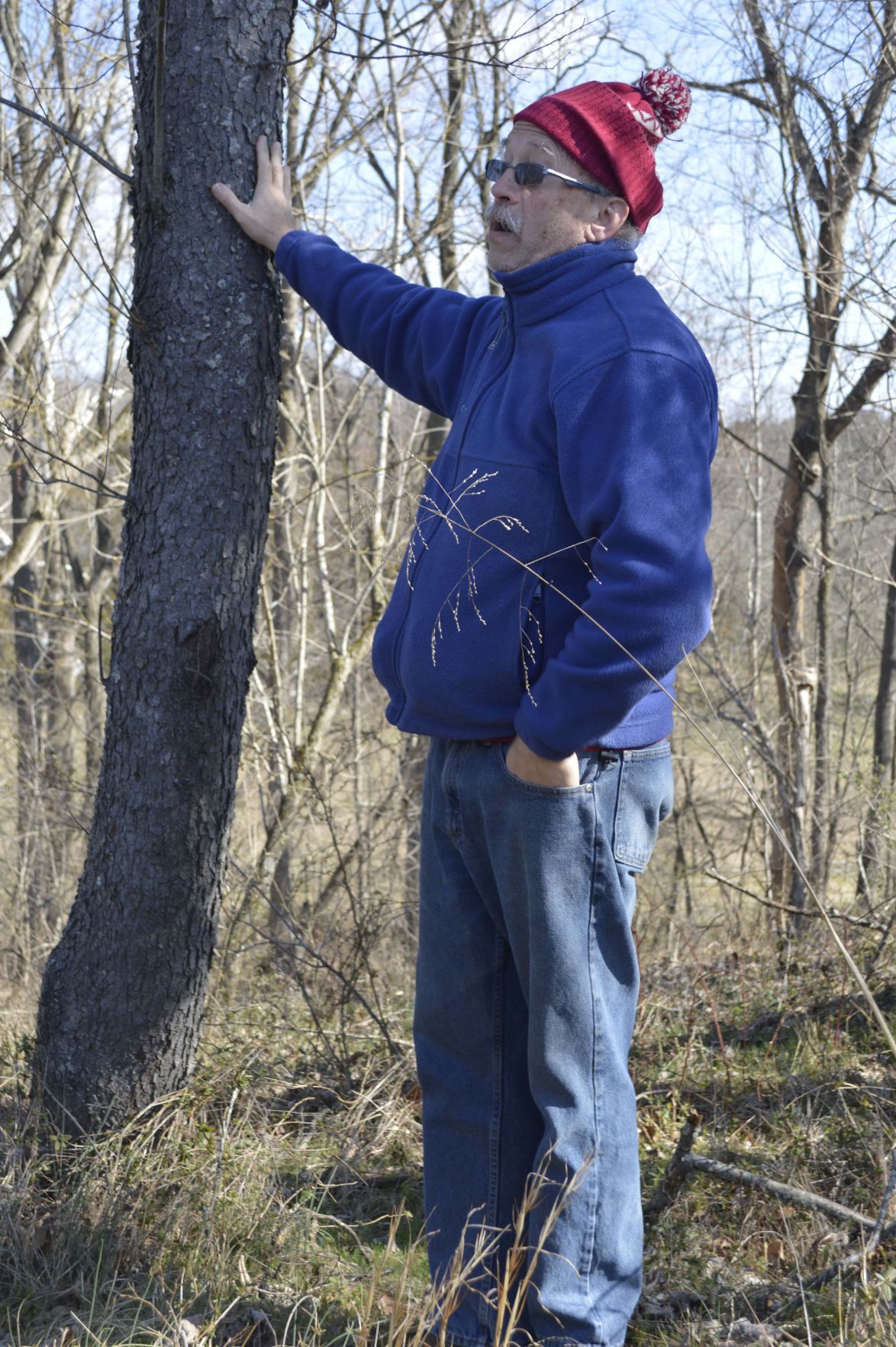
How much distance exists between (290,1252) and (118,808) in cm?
106

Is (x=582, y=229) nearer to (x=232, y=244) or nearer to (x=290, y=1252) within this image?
(x=232, y=244)

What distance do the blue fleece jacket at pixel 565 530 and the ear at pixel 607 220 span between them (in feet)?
0.12

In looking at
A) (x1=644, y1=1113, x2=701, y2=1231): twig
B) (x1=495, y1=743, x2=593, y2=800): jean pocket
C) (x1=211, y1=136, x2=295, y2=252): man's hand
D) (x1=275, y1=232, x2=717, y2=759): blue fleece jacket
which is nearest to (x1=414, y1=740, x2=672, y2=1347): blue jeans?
(x1=495, y1=743, x2=593, y2=800): jean pocket

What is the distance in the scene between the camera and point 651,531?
1.79 m

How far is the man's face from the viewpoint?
2.07 m

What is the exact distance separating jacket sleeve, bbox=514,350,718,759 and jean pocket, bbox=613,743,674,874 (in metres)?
0.22

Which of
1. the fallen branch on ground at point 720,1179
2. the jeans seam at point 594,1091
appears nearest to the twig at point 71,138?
the jeans seam at point 594,1091

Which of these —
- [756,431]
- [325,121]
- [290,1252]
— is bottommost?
[290,1252]

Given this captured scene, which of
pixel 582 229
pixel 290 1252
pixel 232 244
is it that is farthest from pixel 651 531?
pixel 290 1252

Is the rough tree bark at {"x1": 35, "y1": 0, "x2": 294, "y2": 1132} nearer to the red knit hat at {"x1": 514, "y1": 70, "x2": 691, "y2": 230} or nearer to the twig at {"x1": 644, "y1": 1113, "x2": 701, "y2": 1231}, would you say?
the red knit hat at {"x1": 514, "y1": 70, "x2": 691, "y2": 230}

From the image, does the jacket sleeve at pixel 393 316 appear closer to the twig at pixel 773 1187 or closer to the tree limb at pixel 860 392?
the twig at pixel 773 1187

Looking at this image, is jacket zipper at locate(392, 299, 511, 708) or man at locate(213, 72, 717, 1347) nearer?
man at locate(213, 72, 717, 1347)

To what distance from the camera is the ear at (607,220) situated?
6.88 feet

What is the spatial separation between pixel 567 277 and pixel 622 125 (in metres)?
0.31
